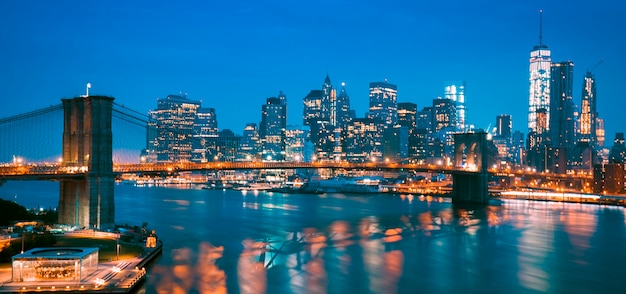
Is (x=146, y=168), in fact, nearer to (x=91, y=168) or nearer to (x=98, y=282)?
(x=91, y=168)

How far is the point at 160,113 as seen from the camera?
15762 cm

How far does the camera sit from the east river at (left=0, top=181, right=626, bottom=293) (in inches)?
993

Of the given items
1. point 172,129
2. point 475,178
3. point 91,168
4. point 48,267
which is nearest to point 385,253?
point 91,168

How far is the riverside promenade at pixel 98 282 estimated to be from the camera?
2000cm

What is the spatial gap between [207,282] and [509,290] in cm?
1200

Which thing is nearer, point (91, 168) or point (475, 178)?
point (91, 168)

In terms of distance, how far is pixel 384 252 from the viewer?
108 ft

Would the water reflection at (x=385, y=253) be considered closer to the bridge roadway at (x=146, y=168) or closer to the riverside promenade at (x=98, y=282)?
the riverside promenade at (x=98, y=282)

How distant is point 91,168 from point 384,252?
16.2 meters

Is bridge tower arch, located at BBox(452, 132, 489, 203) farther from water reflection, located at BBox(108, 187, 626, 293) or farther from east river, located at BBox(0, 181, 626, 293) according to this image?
water reflection, located at BBox(108, 187, 626, 293)

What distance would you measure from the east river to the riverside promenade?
0.84 metres

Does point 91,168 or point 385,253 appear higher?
point 91,168

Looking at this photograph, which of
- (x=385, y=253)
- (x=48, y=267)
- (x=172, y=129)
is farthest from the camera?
(x=172, y=129)

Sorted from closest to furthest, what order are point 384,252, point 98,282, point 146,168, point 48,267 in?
1. point 98,282
2. point 48,267
3. point 384,252
4. point 146,168
